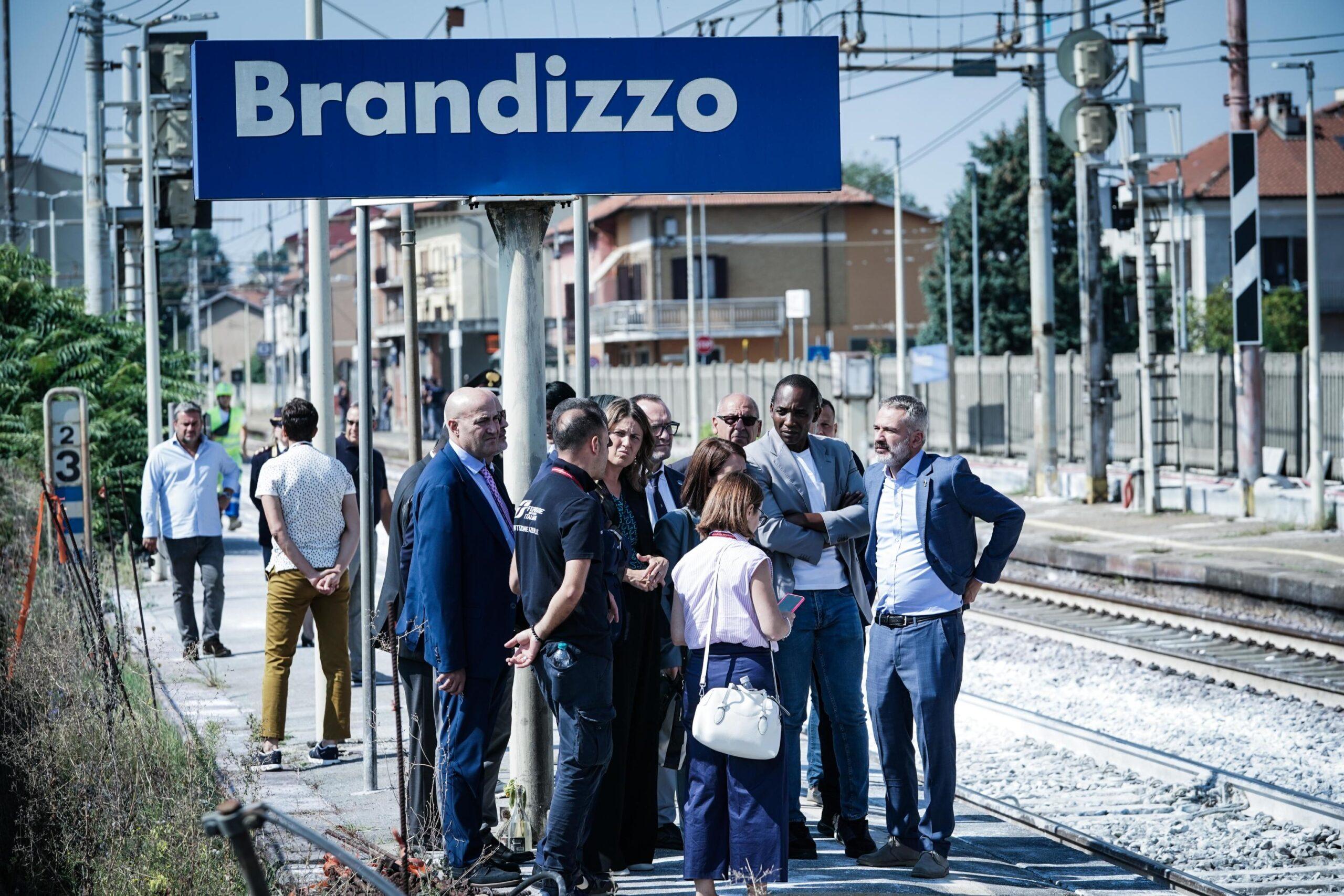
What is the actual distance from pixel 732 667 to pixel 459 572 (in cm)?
112

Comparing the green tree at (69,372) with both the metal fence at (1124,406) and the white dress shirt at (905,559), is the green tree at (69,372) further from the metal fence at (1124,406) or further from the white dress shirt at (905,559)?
the metal fence at (1124,406)

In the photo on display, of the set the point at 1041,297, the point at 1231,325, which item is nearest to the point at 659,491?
the point at 1041,297

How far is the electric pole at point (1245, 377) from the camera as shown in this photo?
21562mm

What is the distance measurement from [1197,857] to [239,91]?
534 centimetres

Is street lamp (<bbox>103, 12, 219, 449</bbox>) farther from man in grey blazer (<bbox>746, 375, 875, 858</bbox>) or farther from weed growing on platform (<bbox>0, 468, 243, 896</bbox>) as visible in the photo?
man in grey blazer (<bbox>746, 375, 875, 858</bbox>)

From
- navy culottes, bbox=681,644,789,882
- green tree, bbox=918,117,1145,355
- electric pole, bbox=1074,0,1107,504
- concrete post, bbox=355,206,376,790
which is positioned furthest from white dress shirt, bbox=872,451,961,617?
green tree, bbox=918,117,1145,355

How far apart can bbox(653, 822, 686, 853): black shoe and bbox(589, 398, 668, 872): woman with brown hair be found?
0.26 m

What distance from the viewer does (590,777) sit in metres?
6.11

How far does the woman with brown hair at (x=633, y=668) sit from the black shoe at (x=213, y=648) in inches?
256

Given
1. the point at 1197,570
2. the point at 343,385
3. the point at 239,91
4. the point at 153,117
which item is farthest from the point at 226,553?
the point at 343,385

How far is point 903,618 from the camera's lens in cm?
676

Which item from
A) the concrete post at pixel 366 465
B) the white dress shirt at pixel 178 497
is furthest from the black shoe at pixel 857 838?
the white dress shirt at pixel 178 497

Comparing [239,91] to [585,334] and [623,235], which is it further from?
[623,235]

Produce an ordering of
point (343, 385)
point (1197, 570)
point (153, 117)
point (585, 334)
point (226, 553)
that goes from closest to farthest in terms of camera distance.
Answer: point (585, 334) < point (1197, 570) < point (153, 117) < point (226, 553) < point (343, 385)
